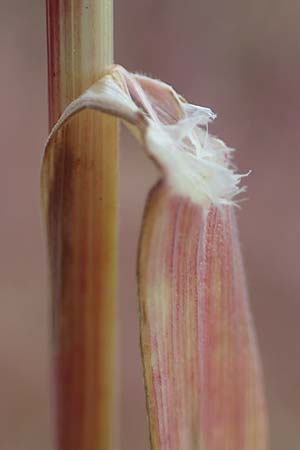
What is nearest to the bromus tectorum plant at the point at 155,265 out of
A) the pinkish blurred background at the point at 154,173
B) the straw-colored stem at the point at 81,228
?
the straw-colored stem at the point at 81,228

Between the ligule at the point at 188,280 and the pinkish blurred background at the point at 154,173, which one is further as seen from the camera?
the pinkish blurred background at the point at 154,173

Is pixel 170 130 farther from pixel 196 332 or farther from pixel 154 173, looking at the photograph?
pixel 154 173

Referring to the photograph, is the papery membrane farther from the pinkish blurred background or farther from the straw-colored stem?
the pinkish blurred background

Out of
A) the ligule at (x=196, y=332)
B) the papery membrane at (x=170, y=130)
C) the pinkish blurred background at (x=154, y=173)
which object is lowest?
the ligule at (x=196, y=332)

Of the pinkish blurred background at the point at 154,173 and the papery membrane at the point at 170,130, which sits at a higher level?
the pinkish blurred background at the point at 154,173

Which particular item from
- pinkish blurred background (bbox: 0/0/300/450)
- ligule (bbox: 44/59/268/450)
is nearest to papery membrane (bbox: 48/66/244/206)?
ligule (bbox: 44/59/268/450)

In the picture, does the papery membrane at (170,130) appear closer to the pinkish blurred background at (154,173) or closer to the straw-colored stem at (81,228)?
the straw-colored stem at (81,228)
